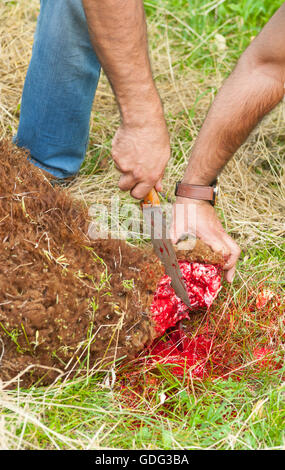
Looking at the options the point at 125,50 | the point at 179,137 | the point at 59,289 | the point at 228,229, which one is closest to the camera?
the point at 59,289

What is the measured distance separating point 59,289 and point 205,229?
0.70 metres

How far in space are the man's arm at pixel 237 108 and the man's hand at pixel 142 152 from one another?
0.34 metres

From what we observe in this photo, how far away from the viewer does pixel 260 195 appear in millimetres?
2549

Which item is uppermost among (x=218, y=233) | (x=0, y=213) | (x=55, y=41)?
(x=55, y=41)

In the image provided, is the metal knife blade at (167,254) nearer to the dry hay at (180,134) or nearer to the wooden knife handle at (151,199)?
the wooden knife handle at (151,199)

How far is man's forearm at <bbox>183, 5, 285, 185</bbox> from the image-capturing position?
202 cm

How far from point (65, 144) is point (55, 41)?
458mm

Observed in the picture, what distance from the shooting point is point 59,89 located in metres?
2.27

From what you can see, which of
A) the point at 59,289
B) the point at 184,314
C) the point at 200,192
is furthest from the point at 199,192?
the point at 59,289

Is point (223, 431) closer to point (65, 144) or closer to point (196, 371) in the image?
point (196, 371)

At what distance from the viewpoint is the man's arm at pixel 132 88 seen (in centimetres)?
154

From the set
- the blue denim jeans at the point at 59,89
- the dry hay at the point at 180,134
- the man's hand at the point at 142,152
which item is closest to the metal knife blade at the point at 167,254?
the man's hand at the point at 142,152

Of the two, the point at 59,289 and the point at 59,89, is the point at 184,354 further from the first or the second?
the point at 59,89

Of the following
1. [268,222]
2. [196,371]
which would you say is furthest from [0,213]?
[268,222]
